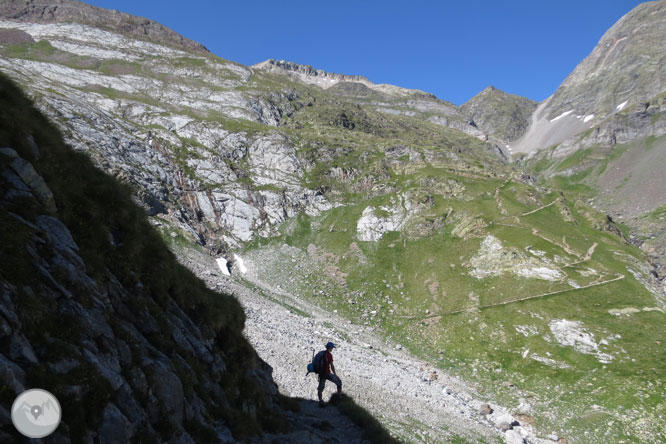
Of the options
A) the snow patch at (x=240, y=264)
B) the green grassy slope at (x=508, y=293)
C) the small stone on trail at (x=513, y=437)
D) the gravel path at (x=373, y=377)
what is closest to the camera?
the gravel path at (x=373, y=377)

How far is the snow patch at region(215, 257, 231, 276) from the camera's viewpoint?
205 feet

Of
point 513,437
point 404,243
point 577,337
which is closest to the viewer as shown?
point 513,437

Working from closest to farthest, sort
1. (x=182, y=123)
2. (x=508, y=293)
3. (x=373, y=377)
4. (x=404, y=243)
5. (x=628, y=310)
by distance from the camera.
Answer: (x=373, y=377) → (x=628, y=310) → (x=508, y=293) → (x=404, y=243) → (x=182, y=123)

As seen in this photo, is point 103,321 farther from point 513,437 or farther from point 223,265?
point 223,265

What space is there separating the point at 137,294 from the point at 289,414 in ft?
32.9

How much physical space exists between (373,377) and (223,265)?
4330cm

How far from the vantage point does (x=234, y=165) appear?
99.6m

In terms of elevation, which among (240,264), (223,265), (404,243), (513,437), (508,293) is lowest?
(513,437)

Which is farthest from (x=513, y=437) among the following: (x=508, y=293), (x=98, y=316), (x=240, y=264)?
(x=240, y=264)

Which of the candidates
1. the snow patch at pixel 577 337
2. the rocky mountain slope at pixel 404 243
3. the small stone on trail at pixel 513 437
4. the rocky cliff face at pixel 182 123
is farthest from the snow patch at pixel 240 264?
the snow patch at pixel 577 337

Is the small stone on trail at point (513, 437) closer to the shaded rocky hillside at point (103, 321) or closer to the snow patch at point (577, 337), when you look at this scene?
the shaded rocky hillside at point (103, 321)

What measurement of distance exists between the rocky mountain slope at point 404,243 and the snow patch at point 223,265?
1.59m

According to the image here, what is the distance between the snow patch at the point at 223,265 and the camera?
62.6m

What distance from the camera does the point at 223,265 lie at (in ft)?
214
